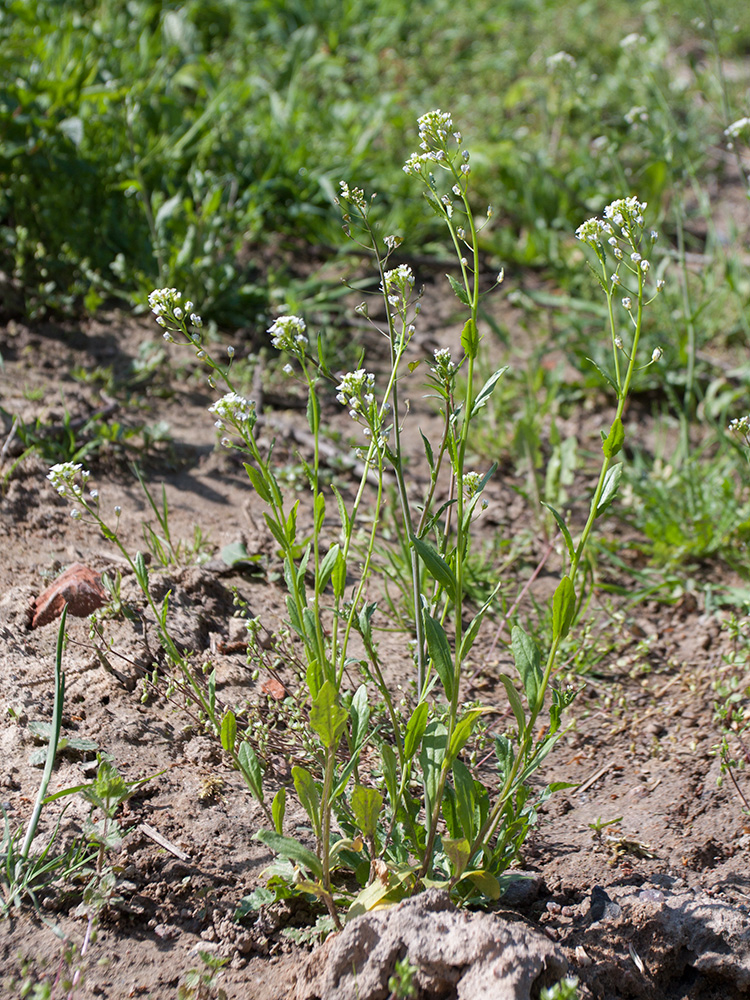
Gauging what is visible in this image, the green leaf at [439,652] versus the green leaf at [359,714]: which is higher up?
the green leaf at [439,652]

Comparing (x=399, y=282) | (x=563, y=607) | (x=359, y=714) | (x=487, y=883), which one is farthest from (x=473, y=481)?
(x=487, y=883)

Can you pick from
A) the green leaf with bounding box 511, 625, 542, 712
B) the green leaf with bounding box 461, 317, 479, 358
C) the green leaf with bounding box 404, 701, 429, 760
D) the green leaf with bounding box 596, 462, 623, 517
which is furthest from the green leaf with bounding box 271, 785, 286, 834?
the green leaf with bounding box 461, 317, 479, 358

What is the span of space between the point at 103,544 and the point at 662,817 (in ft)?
5.84

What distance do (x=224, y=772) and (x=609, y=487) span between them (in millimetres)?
1142

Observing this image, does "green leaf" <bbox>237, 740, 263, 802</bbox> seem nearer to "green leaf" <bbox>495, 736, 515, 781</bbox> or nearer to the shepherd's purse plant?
the shepherd's purse plant

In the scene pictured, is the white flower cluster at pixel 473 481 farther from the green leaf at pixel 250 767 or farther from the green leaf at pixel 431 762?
the green leaf at pixel 250 767

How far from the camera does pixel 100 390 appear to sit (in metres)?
3.32

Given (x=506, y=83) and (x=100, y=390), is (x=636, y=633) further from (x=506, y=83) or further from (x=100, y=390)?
(x=506, y=83)

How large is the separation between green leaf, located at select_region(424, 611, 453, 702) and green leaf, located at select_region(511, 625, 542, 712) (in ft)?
0.45

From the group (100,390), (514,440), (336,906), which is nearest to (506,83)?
(514,440)

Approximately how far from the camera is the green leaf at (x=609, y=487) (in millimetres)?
1569

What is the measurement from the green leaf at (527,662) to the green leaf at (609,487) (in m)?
0.29

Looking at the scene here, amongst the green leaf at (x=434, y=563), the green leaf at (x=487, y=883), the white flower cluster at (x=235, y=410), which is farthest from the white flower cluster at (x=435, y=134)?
the green leaf at (x=487, y=883)

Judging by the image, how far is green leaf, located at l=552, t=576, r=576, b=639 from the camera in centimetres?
155
